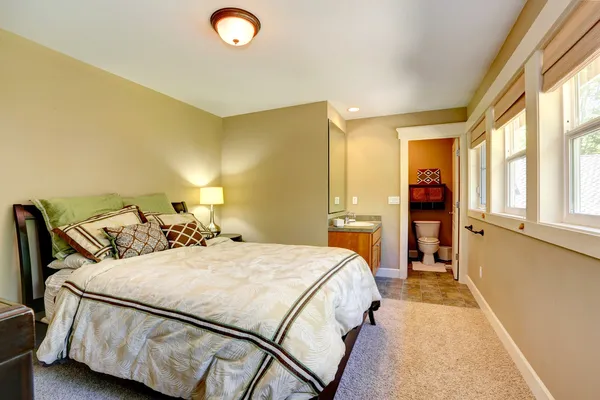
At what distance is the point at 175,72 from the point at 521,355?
11.9ft

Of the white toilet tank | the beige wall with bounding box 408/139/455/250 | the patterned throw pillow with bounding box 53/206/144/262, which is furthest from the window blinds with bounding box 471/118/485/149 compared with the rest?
the patterned throw pillow with bounding box 53/206/144/262

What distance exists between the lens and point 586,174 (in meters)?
1.36

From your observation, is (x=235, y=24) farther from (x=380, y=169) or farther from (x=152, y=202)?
(x=380, y=169)

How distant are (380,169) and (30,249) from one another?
3.97m

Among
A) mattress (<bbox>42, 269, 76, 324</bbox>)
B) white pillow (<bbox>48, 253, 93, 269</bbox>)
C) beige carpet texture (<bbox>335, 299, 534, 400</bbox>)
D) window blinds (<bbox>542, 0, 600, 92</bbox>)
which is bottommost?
beige carpet texture (<bbox>335, 299, 534, 400</bbox>)

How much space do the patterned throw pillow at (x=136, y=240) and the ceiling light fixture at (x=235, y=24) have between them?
1585 mm

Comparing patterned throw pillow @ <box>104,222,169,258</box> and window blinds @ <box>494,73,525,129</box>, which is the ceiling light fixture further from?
window blinds @ <box>494,73,525,129</box>

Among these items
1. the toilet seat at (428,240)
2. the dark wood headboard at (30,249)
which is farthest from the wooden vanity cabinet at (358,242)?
the dark wood headboard at (30,249)

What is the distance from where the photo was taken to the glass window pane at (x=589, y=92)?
127 centimetres

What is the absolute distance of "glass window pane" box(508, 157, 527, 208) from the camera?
218 cm

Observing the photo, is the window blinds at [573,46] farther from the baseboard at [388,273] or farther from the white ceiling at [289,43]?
the baseboard at [388,273]

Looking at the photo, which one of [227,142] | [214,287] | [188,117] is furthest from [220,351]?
[227,142]

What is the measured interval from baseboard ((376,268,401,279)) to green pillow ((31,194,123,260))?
354 cm

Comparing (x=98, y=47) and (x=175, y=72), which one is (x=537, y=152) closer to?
(x=175, y=72)
